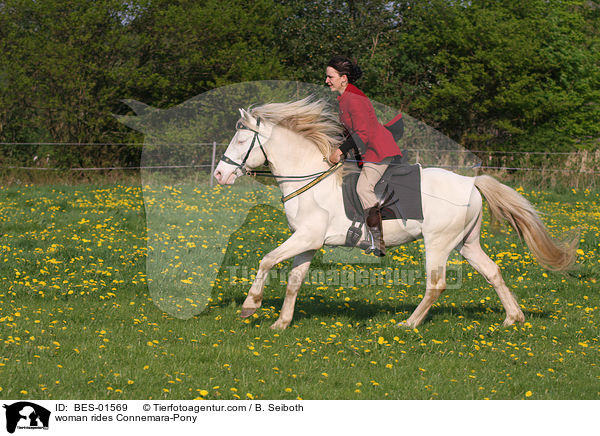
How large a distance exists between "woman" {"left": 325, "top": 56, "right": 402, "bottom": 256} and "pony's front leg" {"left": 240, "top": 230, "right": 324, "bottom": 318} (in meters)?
0.69

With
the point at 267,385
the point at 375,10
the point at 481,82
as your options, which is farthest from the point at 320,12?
the point at 267,385

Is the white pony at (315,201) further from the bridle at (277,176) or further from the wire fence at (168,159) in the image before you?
the wire fence at (168,159)

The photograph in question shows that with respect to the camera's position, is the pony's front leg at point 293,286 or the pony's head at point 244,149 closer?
the pony's head at point 244,149

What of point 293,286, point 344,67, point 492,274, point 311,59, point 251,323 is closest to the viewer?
point 344,67

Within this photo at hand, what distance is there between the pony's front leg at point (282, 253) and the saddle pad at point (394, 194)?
556 millimetres

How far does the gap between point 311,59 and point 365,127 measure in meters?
22.0

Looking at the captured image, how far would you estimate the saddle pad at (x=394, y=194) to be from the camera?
7680 mm

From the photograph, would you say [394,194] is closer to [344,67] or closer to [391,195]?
[391,195]

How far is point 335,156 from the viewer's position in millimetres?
7621

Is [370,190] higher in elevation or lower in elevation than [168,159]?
higher

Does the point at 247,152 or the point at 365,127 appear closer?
the point at 365,127

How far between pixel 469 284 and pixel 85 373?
6.53 metres
